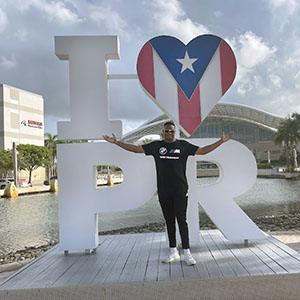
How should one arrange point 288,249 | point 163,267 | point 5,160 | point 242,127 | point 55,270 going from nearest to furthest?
point 163,267
point 55,270
point 288,249
point 5,160
point 242,127

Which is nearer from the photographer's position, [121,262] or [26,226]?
[121,262]

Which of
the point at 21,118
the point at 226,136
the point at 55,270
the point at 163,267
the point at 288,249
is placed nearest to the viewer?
the point at 163,267

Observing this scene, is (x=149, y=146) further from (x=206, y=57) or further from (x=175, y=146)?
(x=206, y=57)

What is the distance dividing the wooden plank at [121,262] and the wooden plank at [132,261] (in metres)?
0.05

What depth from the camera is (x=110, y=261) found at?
4355mm

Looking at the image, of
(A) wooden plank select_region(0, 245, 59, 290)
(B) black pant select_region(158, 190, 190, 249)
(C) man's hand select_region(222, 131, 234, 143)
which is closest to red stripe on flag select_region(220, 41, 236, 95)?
(C) man's hand select_region(222, 131, 234, 143)

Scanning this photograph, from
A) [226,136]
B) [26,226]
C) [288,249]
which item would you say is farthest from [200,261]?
[26,226]

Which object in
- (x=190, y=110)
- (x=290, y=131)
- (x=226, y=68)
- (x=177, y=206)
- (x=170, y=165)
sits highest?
(x=290, y=131)

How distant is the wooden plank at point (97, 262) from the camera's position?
3.59 m

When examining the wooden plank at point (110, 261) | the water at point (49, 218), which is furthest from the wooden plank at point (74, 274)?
the water at point (49, 218)

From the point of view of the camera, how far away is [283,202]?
17.2m

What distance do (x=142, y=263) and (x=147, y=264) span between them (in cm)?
9

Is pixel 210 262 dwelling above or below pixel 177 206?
below

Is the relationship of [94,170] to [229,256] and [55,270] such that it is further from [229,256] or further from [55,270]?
[229,256]
